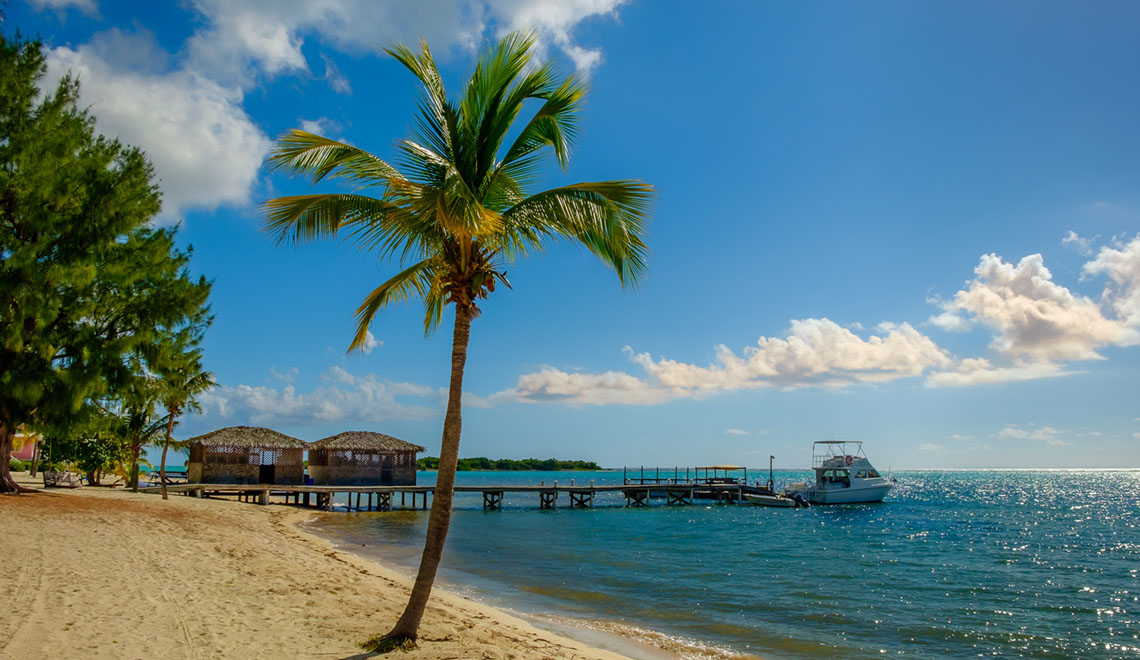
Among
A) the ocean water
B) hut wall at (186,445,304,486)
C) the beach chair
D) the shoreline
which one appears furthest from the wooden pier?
the shoreline

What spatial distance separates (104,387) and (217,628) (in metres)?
15.0

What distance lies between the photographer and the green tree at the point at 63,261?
17.6m

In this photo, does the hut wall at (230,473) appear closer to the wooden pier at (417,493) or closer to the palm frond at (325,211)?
the wooden pier at (417,493)

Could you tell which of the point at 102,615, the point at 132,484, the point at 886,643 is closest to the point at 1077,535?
the point at 886,643

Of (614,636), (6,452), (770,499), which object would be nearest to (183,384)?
(6,452)

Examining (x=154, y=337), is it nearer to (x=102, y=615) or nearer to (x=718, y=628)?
(x=102, y=615)

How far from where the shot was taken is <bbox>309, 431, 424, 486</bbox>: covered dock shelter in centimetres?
3984

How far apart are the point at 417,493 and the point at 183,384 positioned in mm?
29481

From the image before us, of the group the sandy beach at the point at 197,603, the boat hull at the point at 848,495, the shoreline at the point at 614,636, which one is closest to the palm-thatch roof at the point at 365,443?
the sandy beach at the point at 197,603

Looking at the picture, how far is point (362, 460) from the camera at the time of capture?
134 ft

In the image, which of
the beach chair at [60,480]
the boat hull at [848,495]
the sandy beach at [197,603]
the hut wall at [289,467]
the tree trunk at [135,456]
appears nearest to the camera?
the sandy beach at [197,603]

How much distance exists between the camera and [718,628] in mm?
13219

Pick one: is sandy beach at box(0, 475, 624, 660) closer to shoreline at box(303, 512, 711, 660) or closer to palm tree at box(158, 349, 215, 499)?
shoreline at box(303, 512, 711, 660)

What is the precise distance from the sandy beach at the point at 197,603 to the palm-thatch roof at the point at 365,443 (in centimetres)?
2363
